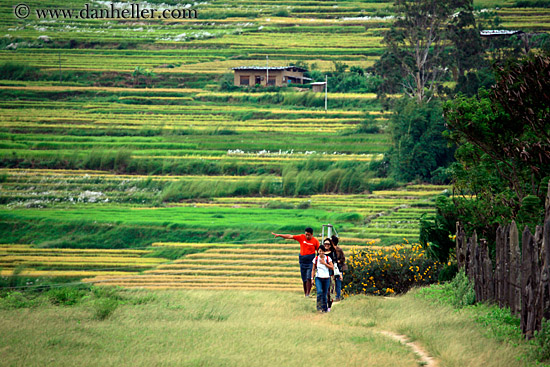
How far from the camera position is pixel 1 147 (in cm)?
5169

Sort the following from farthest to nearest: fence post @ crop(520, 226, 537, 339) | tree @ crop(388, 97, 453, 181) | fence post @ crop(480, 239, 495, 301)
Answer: tree @ crop(388, 97, 453, 181) → fence post @ crop(480, 239, 495, 301) → fence post @ crop(520, 226, 537, 339)

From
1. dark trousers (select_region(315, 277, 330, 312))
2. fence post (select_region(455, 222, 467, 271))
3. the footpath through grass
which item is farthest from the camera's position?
fence post (select_region(455, 222, 467, 271))

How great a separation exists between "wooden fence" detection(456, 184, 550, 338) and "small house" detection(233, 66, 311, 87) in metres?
48.2

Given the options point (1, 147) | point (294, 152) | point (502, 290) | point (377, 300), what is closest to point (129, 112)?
point (1, 147)

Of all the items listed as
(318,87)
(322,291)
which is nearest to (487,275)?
(322,291)

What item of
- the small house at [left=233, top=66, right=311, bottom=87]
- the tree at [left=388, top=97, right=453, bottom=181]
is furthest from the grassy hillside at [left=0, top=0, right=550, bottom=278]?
the tree at [left=388, top=97, right=453, bottom=181]

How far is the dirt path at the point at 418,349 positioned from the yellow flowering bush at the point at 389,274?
609 centimetres

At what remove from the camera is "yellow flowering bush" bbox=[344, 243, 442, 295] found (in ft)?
55.9

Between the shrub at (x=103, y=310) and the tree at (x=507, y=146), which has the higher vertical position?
the tree at (x=507, y=146)

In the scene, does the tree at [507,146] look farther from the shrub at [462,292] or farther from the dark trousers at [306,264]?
the dark trousers at [306,264]

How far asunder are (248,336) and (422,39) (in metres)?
39.1

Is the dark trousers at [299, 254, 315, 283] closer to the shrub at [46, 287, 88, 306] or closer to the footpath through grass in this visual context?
the footpath through grass

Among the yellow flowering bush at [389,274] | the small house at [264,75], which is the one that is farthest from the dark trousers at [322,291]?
the small house at [264,75]

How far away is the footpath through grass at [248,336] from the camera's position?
8.42 metres
